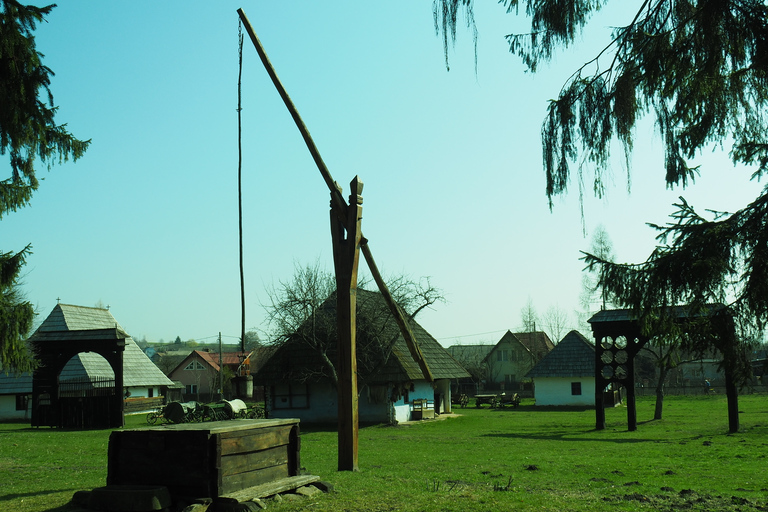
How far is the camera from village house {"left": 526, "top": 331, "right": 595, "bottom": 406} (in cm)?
4212

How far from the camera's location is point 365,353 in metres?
28.3

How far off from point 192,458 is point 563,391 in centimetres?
3739

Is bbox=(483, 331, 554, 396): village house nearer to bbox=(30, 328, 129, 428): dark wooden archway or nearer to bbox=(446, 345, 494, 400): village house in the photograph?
bbox=(446, 345, 494, 400): village house

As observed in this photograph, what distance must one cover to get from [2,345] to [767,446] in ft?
55.0

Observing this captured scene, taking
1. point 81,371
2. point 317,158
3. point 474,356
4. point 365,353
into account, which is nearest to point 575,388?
point 365,353

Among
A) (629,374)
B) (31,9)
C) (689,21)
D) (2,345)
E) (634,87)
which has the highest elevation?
(31,9)

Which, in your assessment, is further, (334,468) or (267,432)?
(334,468)

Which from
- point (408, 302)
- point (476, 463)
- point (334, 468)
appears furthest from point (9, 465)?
point (408, 302)

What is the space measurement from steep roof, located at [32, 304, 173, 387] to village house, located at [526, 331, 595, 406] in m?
24.0

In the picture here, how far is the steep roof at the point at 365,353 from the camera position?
28312 mm

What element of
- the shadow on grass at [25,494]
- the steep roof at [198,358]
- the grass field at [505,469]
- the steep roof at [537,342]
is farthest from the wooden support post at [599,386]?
the steep roof at [198,358]

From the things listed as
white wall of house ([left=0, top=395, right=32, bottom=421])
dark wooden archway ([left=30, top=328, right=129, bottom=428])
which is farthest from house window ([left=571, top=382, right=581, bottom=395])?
white wall of house ([left=0, top=395, right=32, bottom=421])

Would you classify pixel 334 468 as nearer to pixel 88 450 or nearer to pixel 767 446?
pixel 88 450

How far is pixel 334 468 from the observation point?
13117mm
